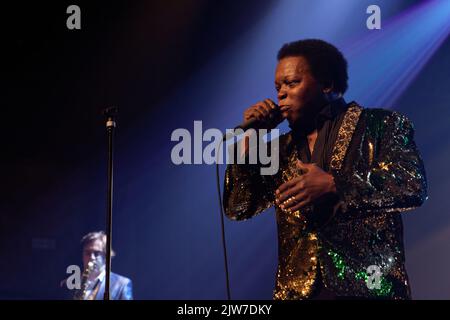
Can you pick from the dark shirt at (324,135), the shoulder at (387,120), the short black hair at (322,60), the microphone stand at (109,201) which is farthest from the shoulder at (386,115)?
the microphone stand at (109,201)

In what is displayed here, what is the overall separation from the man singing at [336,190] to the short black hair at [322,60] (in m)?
0.04

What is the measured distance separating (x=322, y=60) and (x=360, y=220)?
0.85m

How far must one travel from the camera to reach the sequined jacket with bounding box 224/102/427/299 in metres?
1.97

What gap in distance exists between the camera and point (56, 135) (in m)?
6.88

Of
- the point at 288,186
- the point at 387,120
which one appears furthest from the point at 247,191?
the point at 387,120

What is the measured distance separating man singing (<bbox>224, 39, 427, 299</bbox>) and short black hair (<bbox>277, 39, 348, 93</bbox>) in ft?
0.13

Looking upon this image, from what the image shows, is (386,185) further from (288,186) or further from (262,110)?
(262,110)

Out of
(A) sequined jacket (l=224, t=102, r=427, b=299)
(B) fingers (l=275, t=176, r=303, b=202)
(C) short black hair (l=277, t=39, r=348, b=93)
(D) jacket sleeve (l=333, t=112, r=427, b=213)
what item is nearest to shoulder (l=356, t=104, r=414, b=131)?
(A) sequined jacket (l=224, t=102, r=427, b=299)

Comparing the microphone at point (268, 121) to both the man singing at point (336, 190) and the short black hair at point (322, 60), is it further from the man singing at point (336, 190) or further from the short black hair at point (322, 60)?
the short black hair at point (322, 60)

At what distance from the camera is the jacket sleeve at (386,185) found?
77.7 inches

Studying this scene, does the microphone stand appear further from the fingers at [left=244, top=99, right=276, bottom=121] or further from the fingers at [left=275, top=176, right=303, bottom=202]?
the fingers at [left=275, top=176, right=303, bottom=202]
